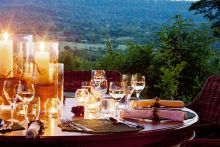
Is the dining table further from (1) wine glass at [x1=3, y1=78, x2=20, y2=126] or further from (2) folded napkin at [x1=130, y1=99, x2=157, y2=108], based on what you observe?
(2) folded napkin at [x1=130, y1=99, x2=157, y2=108]

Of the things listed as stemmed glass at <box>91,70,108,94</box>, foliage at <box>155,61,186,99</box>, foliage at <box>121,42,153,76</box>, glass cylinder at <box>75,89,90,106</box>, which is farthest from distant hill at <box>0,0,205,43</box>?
glass cylinder at <box>75,89,90,106</box>

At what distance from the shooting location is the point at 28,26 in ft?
18.4

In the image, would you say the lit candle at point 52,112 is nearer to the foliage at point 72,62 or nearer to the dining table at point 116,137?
the dining table at point 116,137

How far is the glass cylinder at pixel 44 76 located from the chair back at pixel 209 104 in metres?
1.16

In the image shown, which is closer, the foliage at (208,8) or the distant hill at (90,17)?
the distant hill at (90,17)

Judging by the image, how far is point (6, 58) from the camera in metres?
2.82

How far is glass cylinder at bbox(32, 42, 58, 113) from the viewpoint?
2.70 metres

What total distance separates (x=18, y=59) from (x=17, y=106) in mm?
405

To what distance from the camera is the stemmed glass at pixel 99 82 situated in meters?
3.05

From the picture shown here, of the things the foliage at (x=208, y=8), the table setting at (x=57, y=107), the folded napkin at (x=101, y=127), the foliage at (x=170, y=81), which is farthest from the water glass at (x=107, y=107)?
the foliage at (x=208, y=8)

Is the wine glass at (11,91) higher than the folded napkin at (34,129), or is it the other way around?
the wine glass at (11,91)

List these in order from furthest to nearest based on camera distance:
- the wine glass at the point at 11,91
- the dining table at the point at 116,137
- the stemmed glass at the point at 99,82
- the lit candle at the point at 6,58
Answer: the stemmed glass at the point at 99,82 → the lit candle at the point at 6,58 → the wine glass at the point at 11,91 → the dining table at the point at 116,137

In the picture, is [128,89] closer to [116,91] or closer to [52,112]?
[116,91]

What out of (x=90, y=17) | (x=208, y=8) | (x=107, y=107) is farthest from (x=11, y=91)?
(x=208, y=8)
